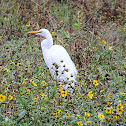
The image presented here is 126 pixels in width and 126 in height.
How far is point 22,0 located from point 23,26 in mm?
869

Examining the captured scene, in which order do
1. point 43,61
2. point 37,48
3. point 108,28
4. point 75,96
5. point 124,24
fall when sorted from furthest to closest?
point 124,24, point 108,28, point 37,48, point 43,61, point 75,96

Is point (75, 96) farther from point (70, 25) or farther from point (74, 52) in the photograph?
point (70, 25)

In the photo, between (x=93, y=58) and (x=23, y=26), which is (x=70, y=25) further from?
(x=93, y=58)

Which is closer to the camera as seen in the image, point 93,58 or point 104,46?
point 93,58

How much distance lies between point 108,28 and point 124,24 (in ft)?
1.80

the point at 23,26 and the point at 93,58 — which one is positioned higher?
the point at 23,26

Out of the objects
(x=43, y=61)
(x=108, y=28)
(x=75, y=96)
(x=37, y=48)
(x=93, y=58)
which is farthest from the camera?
(x=108, y=28)

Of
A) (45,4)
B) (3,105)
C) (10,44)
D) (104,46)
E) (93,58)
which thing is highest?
(45,4)

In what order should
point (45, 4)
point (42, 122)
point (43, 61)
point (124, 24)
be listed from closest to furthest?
1. point (42, 122)
2. point (43, 61)
3. point (124, 24)
4. point (45, 4)

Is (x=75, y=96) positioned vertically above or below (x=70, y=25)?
below

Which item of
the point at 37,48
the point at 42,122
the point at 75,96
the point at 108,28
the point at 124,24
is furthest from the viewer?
the point at 124,24

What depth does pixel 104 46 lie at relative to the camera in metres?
3.67

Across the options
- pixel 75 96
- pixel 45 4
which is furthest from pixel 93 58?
pixel 45 4

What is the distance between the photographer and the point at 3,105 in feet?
6.25
